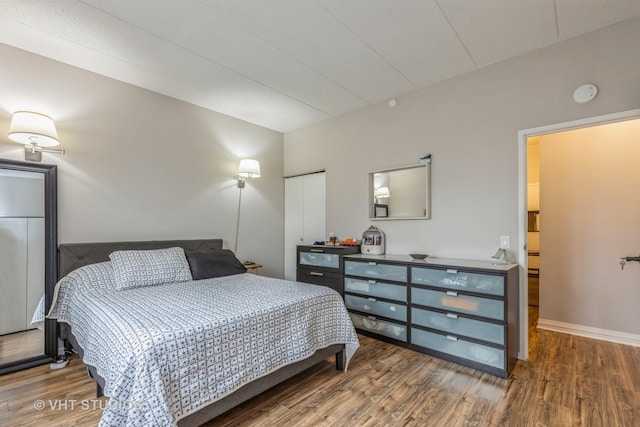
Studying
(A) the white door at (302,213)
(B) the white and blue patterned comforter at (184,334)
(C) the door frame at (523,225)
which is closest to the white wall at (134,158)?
(A) the white door at (302,213)

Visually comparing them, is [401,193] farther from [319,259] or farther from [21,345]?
[21,345]

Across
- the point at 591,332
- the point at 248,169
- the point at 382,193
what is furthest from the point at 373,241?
the point at 591,332

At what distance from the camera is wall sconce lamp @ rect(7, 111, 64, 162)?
8.05ft

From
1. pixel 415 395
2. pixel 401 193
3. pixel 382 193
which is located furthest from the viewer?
pixel 382 193

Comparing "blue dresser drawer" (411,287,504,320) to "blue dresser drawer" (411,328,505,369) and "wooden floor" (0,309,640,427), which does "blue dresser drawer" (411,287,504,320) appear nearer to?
"blue dresser drawer" (411,328,505,369)

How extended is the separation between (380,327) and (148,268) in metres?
2.39

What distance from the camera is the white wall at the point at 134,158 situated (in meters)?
2.78

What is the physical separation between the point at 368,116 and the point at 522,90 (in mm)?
1703

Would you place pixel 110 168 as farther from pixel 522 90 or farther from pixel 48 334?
pixel 522 90

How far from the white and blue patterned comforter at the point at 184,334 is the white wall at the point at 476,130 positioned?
161 centimetres

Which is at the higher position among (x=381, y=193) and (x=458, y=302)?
(x=381, y=193)

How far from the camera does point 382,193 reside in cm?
379

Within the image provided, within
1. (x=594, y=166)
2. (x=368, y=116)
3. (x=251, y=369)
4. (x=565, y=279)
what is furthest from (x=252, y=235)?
(x=594, y=166)

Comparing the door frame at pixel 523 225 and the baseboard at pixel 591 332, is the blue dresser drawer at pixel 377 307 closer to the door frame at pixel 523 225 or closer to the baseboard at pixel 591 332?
the door frame at pixel 523 225
